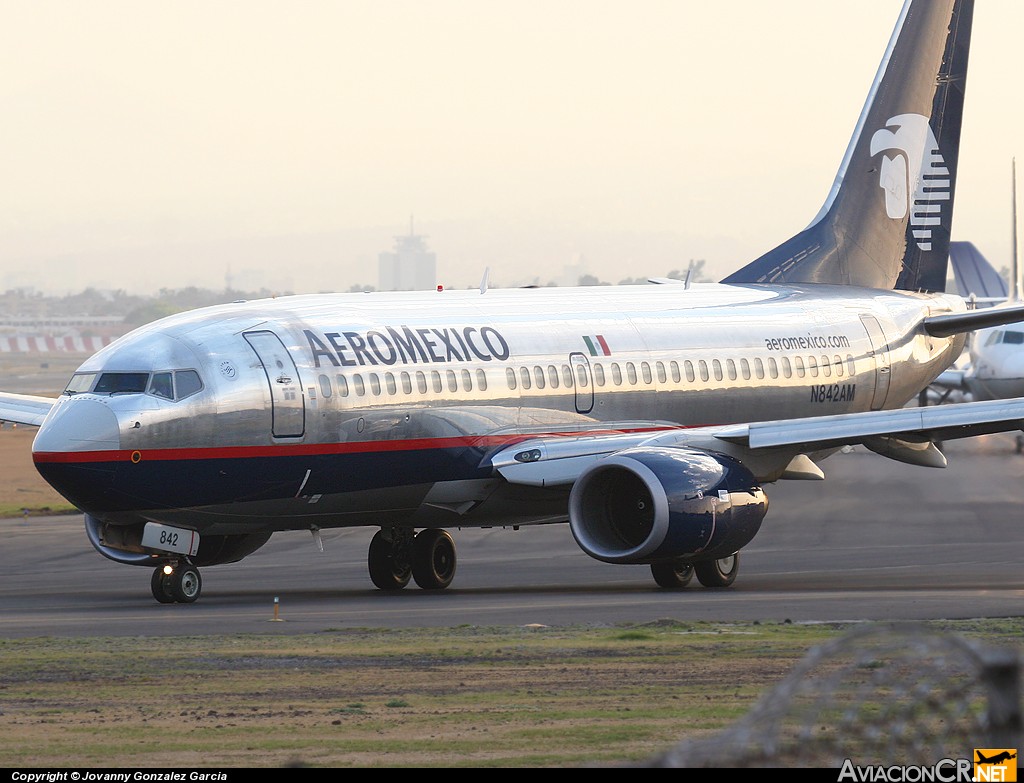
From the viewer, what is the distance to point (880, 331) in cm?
2997

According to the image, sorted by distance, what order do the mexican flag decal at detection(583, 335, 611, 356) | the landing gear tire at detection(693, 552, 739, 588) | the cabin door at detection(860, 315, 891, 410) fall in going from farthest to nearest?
the cabin door at detection(860, 315, 891, 410) → the mexican flag decal at detection(583, 335, 611, 356) → the landing gear tire at detection(693, 552, 739, 588)

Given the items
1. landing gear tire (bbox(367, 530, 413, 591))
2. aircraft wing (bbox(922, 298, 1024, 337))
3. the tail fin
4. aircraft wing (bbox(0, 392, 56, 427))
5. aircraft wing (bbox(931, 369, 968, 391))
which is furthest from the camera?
aircraft wing (bbox(931, 369, 968, 391))

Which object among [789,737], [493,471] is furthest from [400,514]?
[789,737]

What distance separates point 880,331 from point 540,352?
7866mm

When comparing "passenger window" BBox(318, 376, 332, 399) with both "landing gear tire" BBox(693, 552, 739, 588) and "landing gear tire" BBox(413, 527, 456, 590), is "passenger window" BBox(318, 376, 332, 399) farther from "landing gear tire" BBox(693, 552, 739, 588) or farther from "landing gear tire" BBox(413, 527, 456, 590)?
"landing gear tire" BBox(693, 552, 739, 588)

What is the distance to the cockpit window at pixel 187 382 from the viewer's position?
68.5 ft

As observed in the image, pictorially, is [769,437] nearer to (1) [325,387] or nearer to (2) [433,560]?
(2) [433,560]

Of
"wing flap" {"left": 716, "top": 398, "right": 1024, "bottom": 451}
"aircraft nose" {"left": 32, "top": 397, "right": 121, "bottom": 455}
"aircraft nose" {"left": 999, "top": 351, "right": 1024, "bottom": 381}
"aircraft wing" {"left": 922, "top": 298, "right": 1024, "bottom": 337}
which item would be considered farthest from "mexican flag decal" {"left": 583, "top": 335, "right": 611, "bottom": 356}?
"aircraft nose" {"left": 999, "top": 351, "right": 1024, "bottom": 381}

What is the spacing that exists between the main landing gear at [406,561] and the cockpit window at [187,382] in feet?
14.1

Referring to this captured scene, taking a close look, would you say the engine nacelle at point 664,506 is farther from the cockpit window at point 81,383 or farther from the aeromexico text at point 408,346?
the cockpit window at point 81,383

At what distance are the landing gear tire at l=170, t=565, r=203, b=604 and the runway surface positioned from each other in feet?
0.79

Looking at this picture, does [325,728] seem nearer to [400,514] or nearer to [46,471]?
[46,471]

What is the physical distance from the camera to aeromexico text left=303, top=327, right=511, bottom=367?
73.3ft

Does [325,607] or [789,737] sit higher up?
[789,737]
